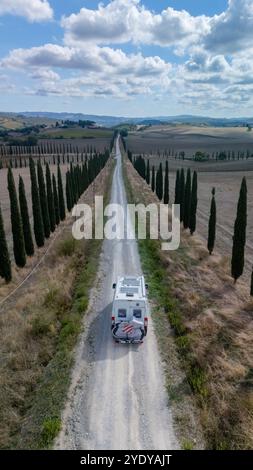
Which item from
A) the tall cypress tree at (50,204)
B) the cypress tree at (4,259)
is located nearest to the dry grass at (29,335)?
the cypress tree at (4,259)

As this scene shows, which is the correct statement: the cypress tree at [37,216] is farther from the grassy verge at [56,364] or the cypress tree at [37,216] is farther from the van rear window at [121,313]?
the van rear window at [121,313]

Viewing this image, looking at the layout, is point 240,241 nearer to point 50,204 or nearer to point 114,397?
point 114,397

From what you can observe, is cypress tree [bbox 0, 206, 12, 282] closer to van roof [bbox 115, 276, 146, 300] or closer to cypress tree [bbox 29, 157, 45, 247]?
cypress tree [bbox 29, 157, 45, 247]

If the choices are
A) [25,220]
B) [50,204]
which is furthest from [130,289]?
[50,204]
